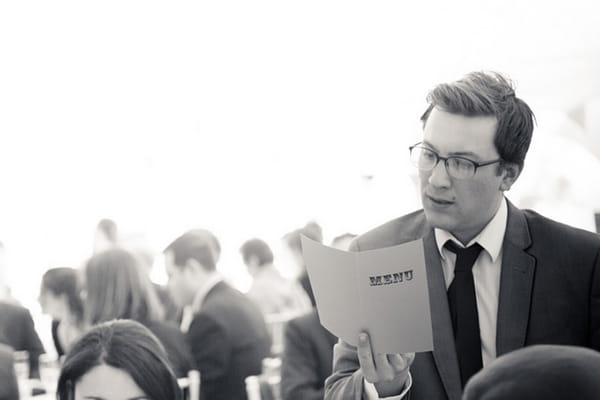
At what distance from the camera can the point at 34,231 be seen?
7.74 metres

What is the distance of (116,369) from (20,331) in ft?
11.9

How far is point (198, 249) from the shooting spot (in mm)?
4742

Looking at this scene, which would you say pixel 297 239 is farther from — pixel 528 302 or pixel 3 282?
pixel 528 302

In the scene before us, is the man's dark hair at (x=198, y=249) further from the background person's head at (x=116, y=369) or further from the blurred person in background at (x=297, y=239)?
the background person's head at (x=116, y=369)

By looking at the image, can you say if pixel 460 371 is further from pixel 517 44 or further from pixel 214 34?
pixel 517 44

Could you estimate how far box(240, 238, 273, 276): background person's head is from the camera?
6180 mm

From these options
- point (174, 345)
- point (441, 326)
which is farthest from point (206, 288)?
point (441, 326)

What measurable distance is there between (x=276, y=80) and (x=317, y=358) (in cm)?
475

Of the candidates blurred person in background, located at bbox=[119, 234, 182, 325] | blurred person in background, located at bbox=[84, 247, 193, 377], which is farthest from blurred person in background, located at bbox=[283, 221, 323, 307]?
blurred person in background, located at bbox=[84, 247, 193, 377]

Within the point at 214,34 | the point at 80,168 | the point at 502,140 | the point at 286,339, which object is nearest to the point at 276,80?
the point at 214,34

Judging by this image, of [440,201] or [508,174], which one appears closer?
[440,201]

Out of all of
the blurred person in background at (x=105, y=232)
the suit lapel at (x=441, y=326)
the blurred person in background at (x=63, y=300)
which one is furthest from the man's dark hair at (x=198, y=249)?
the suit lapel at (x=441, y=326)

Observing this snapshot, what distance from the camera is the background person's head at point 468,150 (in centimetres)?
180

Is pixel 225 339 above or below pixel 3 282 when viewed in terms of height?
below
